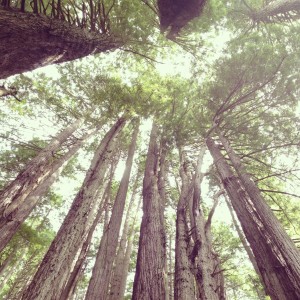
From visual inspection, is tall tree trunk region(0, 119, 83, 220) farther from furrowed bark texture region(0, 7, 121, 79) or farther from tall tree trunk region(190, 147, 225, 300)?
tall tree trunk region(190, 147, 225, 300)

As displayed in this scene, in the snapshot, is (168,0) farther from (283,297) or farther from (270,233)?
(283,297)

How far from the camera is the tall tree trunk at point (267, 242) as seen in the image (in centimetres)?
449

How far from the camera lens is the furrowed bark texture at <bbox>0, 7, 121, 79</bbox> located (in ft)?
9.76

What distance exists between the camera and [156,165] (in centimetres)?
702

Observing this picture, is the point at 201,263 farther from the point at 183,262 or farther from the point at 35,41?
the point at 35,41

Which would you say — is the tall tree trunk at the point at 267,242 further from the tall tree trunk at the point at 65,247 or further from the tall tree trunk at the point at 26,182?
the tall tree trunk at the point at 26,182

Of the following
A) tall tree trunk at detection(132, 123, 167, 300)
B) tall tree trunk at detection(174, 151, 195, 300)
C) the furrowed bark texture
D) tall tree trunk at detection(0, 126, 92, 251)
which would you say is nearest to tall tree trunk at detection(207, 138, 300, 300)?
tall tree trunk at detection(174, 151, 195, 300)

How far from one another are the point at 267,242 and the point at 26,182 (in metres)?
6.47

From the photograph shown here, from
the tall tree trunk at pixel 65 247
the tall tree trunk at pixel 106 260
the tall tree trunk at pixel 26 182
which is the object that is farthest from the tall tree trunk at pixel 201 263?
the tall tree trunk at pixel 26 182

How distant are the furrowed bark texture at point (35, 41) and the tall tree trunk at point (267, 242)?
3750 millimetres

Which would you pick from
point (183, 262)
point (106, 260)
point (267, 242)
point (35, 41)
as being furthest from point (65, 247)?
point (267, 242)

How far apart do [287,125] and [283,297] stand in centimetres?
461

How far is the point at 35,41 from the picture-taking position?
3.39 metres

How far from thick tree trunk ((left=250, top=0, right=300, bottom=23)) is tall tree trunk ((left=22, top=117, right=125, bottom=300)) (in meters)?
6.92
